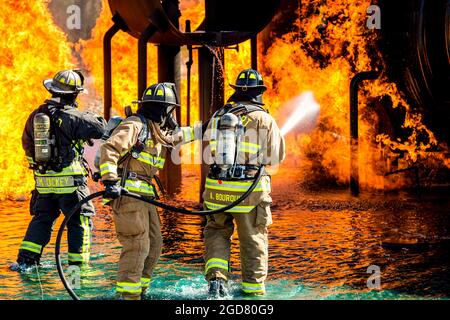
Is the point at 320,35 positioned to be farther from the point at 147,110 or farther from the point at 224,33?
the point at 147,110

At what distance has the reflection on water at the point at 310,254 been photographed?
5.90 m

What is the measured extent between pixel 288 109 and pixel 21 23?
5934 mm

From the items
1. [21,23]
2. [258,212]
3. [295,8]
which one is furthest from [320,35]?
[258,212]

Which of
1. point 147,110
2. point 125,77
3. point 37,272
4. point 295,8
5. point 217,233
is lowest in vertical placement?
point 37,272

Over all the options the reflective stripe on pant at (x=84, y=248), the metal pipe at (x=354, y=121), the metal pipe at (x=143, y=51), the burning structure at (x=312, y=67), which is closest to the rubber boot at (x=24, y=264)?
the reflective stripe on pant at (x=84, y=248)

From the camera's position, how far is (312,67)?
13.8 m

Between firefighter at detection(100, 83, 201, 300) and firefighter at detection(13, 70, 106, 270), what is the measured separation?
4.14 feet

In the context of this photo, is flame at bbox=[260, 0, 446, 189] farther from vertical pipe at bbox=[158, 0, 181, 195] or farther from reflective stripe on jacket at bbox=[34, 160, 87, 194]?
reflective stripe on jacket at bbox=[34, 160, 87, 194]

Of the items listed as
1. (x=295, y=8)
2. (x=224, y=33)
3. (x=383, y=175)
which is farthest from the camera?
(x=295, y=8)

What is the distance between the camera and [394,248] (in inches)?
295

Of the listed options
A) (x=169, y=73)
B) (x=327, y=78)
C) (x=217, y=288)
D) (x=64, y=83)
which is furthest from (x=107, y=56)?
(x=217, y=288)

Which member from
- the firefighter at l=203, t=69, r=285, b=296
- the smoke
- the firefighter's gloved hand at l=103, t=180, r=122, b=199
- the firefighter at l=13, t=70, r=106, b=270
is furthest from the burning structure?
the firefighter's gloved hand at l=103, t=180, r=122, b=199

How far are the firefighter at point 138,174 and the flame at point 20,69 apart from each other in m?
6.89

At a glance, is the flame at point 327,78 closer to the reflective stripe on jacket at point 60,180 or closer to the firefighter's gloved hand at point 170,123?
the reflective stripe on jacket at point 60,180
